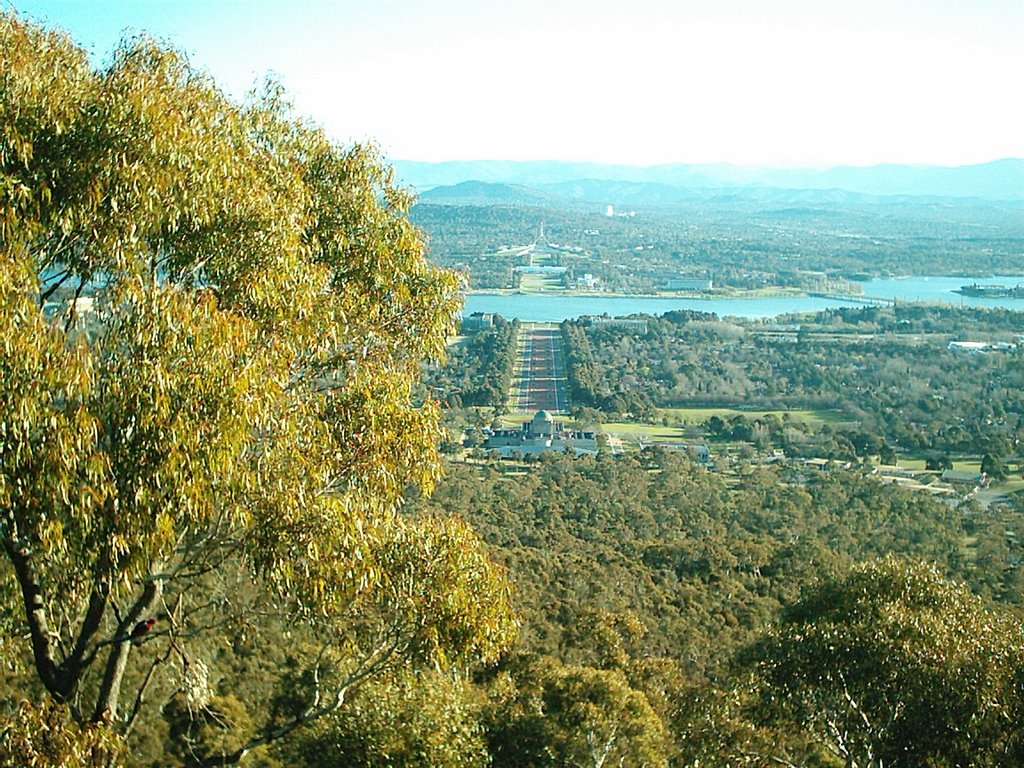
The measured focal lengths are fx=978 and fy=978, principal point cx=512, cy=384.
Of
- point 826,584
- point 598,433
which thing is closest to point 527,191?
point 598,433

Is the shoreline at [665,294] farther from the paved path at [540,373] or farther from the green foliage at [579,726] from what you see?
the green foliage at [579,726]

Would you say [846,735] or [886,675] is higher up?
[886,675]

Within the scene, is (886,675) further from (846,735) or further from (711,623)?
(711,623)

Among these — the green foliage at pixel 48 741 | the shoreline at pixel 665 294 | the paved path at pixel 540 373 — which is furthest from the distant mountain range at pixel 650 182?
the green foliage at pixel 48 741

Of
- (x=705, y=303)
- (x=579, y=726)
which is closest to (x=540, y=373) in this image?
(x=705, y=303)

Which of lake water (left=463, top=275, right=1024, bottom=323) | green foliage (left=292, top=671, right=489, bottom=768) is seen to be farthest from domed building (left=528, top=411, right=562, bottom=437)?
green foliage (left=292, top=671, right=489, bottom=768)

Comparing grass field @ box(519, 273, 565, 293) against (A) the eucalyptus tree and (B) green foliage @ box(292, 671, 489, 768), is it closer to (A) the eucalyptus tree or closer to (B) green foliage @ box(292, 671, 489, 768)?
(B) green foliage @ box(292, 671, 489, 768)
